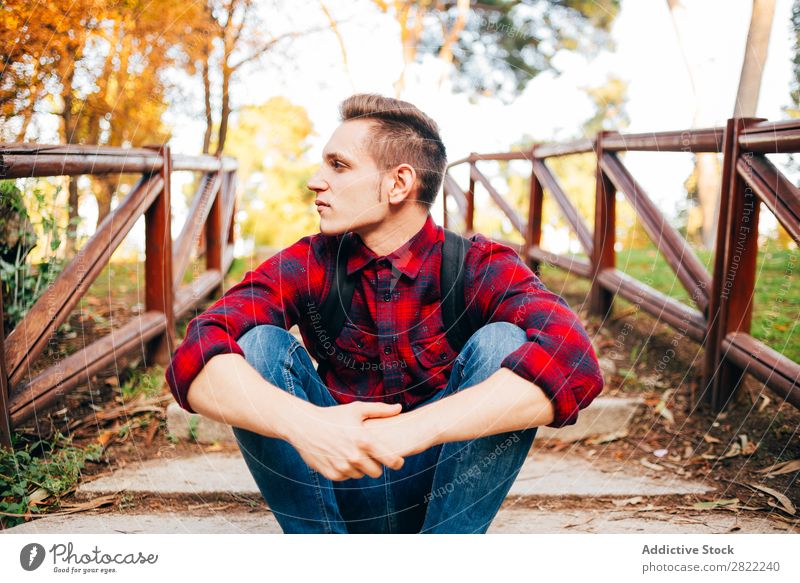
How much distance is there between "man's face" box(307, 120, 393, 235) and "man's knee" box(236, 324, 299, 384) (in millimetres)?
179

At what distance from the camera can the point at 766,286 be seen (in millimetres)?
2033

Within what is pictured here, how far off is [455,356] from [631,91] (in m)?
0.64

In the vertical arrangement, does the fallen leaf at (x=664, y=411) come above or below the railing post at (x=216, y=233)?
below

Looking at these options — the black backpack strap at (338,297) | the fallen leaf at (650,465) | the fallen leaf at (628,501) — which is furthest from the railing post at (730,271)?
the black backpack strap at (338,297)

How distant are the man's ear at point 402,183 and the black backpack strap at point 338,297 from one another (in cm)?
9

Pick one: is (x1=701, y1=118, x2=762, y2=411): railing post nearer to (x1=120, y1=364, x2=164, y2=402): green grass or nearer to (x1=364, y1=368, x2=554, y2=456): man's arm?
(x1=364, y1=368, x2=554, y2=456): man's arm

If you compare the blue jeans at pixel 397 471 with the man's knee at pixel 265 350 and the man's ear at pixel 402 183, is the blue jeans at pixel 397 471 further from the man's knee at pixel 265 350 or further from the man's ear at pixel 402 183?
the man's ear at pixel 402 183

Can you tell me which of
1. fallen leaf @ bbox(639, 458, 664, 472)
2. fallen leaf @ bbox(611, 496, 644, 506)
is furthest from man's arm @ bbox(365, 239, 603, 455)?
fallen leaf @ bbox(639, 458, 664, 472)

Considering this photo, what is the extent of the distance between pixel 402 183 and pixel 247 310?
290 millimetres

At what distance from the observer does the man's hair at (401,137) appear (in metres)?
1.08

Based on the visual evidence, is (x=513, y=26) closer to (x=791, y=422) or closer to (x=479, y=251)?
(x=479, y=251)

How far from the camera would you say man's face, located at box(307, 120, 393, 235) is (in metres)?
1.08

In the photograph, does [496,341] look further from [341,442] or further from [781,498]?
[781,498]
